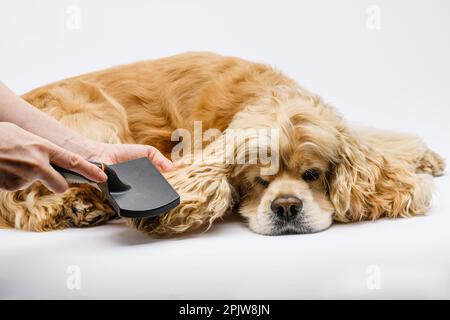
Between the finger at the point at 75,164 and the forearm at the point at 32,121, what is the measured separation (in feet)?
1.98

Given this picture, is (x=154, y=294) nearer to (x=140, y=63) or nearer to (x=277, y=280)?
(x=277, y=280)

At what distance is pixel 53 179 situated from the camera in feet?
9.24

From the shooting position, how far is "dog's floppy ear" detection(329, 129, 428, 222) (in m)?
3.50

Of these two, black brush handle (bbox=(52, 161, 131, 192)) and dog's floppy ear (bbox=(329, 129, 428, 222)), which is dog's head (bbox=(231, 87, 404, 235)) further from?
black brush handle (bbox=(52, 161, 131, 192))

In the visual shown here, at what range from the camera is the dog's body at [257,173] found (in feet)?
11.2

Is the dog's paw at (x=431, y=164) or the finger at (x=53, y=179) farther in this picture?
the dog's paw at (x=431, y=164)

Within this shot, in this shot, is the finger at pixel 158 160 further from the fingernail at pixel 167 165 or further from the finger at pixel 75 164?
the finger at pixel 75 164

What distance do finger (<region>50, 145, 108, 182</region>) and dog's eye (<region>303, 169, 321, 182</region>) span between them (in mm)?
1018

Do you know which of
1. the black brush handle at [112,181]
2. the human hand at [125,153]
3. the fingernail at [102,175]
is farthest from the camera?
the human hand at [125,153]

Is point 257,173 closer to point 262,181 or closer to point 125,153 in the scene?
point 262,181

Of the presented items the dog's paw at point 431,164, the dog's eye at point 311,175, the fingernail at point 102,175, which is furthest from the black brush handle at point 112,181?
the dog's paw at point 431,164

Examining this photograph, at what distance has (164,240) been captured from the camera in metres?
3.32

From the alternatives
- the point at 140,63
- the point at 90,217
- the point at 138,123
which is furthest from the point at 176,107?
the point at 90,217

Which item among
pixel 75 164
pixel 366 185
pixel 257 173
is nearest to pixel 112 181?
pixel 75 164
